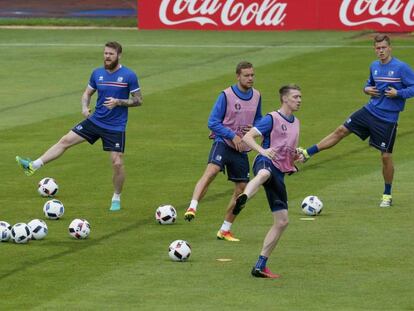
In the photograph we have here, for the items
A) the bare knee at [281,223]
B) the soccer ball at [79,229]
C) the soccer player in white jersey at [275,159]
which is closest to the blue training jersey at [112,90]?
the soccer ball at [79,229]

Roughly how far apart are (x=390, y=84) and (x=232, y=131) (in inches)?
153

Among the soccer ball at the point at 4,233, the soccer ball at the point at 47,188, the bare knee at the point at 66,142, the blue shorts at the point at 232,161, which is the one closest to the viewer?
the soccer ball at the point at 4,233

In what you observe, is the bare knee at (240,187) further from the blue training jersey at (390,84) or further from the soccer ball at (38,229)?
the blue training jersey at (390,84)

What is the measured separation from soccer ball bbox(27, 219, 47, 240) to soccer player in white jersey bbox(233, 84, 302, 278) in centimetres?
367

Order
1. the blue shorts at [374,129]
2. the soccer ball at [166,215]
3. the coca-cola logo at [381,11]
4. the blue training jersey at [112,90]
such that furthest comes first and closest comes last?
the coca-cola logo at [381,11], the blue shorts at [374,129], the blue training jersey at [112,90], the soccer ball at [166,215]

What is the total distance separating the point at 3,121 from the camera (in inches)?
1216

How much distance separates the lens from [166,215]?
63.5 ft

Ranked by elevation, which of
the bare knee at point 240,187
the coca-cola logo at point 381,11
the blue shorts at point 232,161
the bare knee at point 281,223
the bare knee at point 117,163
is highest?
the coca-cola logo at point 381,11

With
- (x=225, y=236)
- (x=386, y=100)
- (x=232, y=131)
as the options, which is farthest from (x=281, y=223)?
(x=386, y=100)

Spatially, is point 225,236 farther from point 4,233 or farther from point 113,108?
point 113,108

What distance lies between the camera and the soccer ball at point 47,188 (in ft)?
71.6

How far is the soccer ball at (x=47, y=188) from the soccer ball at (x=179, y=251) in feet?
18.1

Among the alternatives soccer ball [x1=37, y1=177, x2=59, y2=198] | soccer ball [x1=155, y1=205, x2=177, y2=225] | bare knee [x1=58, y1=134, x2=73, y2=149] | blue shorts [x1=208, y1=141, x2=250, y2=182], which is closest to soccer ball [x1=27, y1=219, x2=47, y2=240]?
soccer ball [x1=155, y1=205, x2=177, y2=225]

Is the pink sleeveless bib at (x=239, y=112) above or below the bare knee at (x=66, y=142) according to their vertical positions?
above
